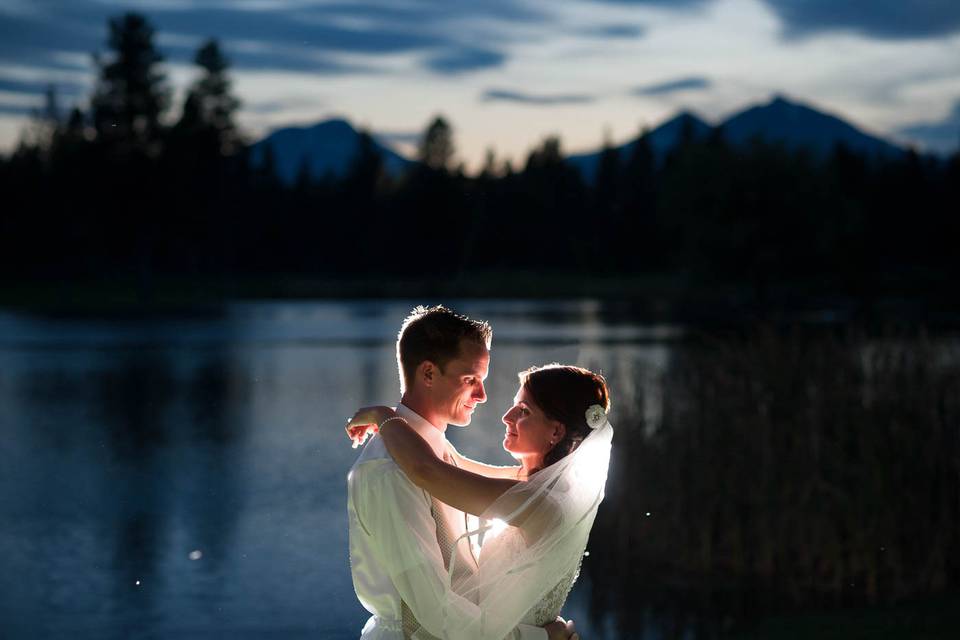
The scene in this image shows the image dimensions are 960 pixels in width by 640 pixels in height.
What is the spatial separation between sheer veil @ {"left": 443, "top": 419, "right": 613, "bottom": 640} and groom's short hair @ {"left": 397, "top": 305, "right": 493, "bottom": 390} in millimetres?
367

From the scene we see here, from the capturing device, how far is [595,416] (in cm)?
293

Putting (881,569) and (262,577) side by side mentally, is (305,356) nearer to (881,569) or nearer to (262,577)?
(262,577)

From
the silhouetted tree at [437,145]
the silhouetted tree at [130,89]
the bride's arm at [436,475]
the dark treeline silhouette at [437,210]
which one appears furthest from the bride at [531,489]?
the silhouetted tree at [437,145]

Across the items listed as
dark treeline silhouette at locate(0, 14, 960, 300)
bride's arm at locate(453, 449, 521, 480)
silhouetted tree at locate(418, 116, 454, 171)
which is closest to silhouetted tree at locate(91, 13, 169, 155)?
dark treeline silhouette at locate(0, 14, 960, 300)

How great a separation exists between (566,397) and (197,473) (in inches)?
720

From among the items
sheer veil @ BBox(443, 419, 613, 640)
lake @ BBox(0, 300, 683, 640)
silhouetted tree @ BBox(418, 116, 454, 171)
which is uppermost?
silhouetted tree @ BBox(418, 116, 454, 171)

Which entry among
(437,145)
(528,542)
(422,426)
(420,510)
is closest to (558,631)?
(528,542)

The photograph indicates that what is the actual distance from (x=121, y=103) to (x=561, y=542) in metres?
73.5

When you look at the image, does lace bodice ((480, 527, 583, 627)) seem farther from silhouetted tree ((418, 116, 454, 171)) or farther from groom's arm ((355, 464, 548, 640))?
silhouetted tree ((418, 116, 454, 171))

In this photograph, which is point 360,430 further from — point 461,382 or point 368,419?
point 461,382

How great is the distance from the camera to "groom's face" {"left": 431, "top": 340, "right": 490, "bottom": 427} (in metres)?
2.80

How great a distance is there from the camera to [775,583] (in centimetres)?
1005

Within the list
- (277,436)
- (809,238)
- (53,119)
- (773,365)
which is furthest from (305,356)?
(53,119)

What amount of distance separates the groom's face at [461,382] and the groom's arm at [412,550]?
0.21m
